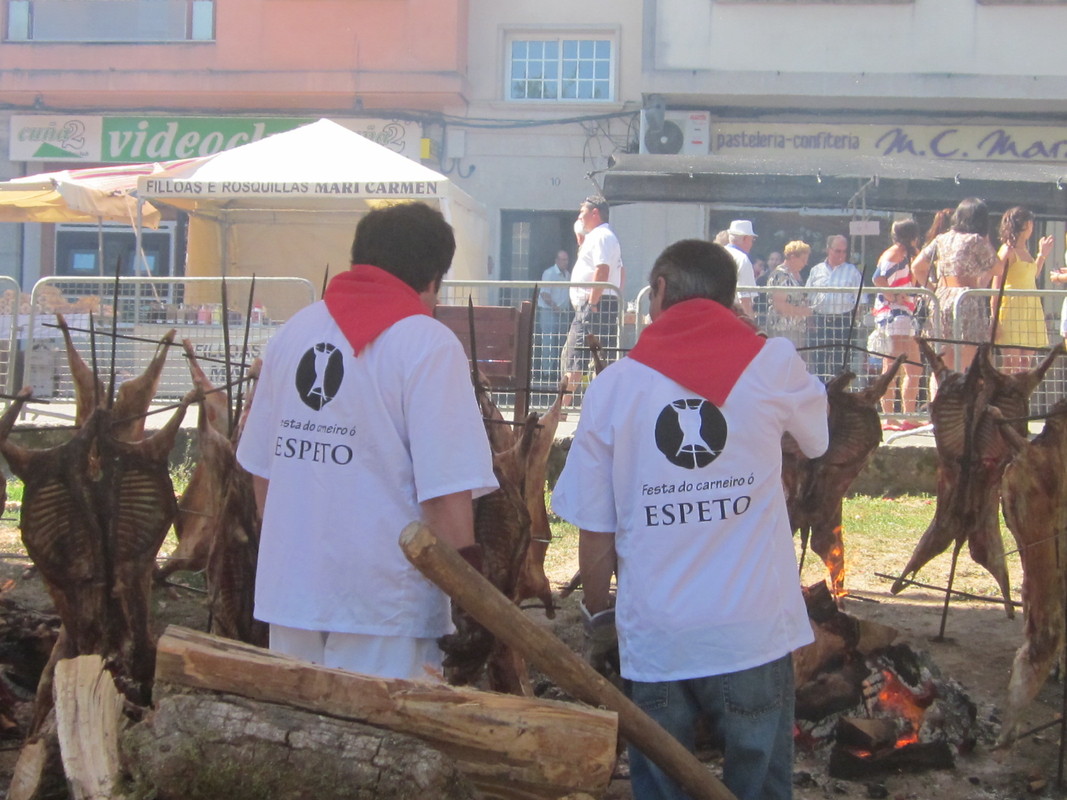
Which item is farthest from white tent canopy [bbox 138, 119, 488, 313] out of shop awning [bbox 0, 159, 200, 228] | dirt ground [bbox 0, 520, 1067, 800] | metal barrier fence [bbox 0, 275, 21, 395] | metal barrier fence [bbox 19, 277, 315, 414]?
dirt ground [bbox 0, 520, 1067, 800]

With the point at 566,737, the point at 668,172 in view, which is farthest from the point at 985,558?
the point at 668,172

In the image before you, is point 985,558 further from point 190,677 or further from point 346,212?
point 346,212

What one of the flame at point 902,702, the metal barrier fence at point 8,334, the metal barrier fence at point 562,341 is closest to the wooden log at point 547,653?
the flame at point 902,702

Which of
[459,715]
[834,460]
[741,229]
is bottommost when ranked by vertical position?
[459,715]

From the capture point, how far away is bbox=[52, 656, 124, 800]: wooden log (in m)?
2.50

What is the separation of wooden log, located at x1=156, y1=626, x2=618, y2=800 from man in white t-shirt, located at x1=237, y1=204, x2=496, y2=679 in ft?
0.96

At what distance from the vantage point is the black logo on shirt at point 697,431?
264 centimetres

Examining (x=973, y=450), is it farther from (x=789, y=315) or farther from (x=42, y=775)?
(x=789, y=315)

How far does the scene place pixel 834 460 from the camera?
4.66 m

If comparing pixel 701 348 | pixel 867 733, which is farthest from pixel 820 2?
pixel 701 348

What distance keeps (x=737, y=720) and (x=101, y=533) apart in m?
2.16

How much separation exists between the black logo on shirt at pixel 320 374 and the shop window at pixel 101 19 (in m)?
17.2

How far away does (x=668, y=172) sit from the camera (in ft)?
35.2

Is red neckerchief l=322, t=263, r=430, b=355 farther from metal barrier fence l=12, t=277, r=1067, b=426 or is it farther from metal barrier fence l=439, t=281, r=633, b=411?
metal barrier fence l=439, t=281, r=633, b=411
